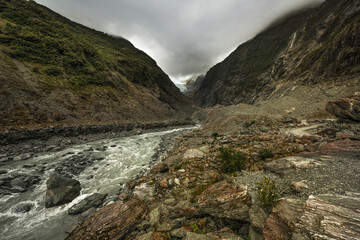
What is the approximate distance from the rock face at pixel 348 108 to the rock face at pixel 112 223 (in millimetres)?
18985

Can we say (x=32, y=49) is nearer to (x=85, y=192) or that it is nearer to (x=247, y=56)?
(x=85, y=192)

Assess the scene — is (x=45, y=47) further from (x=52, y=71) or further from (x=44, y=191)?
(x=44, y=191)

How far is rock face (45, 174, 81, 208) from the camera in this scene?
7602mm

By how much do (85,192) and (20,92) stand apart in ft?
90.1

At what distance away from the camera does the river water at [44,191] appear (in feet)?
20.3

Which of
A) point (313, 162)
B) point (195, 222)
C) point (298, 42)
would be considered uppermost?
point (298, 42)

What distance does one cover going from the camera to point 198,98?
510 ft

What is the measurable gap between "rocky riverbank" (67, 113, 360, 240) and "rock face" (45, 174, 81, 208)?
11.4 feet

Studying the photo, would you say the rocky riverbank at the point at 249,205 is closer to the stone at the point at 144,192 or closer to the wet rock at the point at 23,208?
the stone at the point at 144,192

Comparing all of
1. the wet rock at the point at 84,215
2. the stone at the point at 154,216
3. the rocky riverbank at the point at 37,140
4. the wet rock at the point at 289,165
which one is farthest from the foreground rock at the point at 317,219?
the rocky riverbank at the point at 37,140

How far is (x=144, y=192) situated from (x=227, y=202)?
440 centimetres

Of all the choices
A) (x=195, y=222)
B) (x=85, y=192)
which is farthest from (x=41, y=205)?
(x=195, y=222)

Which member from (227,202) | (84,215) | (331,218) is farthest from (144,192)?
(331,218)

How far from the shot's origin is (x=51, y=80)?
30.2 meters
